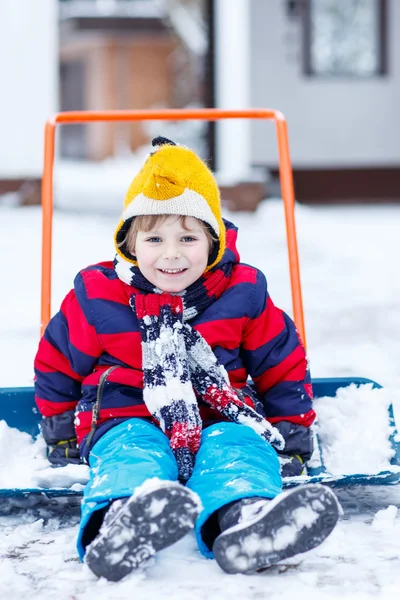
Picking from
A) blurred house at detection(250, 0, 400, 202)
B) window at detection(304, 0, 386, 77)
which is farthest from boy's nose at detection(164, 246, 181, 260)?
window at detection(304, 0, 386, 77)

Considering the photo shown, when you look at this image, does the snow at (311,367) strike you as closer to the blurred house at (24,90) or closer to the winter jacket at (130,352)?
the winter jacket at (130,352)

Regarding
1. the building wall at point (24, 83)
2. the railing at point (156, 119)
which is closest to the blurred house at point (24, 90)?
the building wall at point (24, 83)

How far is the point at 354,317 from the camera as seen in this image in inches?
129

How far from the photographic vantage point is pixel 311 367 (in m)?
2.56

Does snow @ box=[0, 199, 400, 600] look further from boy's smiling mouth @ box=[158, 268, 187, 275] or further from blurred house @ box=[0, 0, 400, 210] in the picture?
blurred house @ box=[0, 0, 400, 210]

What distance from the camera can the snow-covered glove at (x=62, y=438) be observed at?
5.52 feet

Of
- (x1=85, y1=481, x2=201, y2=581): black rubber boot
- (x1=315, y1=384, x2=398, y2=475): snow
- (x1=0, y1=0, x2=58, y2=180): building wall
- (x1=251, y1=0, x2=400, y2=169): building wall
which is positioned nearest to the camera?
(x1=85, y1=481, x2=201, y2=581): black rubber boot

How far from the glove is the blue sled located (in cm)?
2

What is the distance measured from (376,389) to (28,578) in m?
0.81

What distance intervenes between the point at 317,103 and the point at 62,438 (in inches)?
250

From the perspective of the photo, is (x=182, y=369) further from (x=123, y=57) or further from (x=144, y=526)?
(x=123, y=57)

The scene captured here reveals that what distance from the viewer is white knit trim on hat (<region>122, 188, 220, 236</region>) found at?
155cm

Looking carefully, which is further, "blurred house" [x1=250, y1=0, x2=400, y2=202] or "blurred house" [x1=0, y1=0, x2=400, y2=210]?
"blurred house" [x1=250, y1=0, x2=400, y2=202]

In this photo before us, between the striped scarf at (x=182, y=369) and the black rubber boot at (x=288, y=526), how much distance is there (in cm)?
28
